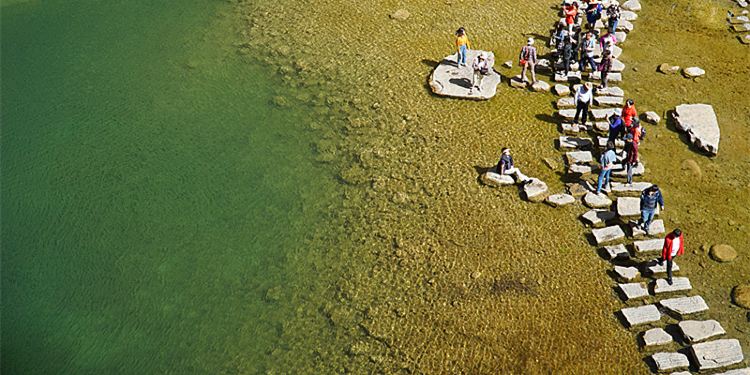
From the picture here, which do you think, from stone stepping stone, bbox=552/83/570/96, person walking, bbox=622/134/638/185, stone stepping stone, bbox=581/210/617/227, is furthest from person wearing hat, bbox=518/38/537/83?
stone stepping stone, bbox=581/210/617/227

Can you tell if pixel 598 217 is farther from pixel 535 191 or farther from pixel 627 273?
pixel 627 273

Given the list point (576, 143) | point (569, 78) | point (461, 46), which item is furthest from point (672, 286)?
point (461, 46)

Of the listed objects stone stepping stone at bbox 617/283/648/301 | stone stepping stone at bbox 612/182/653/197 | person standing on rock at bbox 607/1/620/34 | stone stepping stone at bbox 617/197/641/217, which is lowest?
stone stepping stone at bbox 617/283/648/301

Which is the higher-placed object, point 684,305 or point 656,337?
point 684,305

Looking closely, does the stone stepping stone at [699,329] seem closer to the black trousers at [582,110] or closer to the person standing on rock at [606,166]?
the person standing on rock at [606,166]

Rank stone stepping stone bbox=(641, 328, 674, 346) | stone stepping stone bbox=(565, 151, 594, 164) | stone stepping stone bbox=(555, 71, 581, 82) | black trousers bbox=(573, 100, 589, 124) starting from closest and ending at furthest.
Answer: stone stepping stone bbox=(641, 328, 674, 346)
stone stepping stone bbox=(565, 151, 594, 164)
black trousers bbox=(573, 100, 589, 124)
stone stepping stone bbox=(555, 71, 581, 82)

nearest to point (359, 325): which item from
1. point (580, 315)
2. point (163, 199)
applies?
point (580, 315)

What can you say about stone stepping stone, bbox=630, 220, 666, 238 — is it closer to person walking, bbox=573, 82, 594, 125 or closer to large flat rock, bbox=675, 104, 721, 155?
large flat rock, bbox=675, 104, 721, 155

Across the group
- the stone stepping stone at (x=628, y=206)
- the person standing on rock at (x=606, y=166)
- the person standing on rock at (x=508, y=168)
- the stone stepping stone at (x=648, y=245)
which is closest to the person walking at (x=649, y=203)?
the stone stepping stone at (x=648, y=245)
